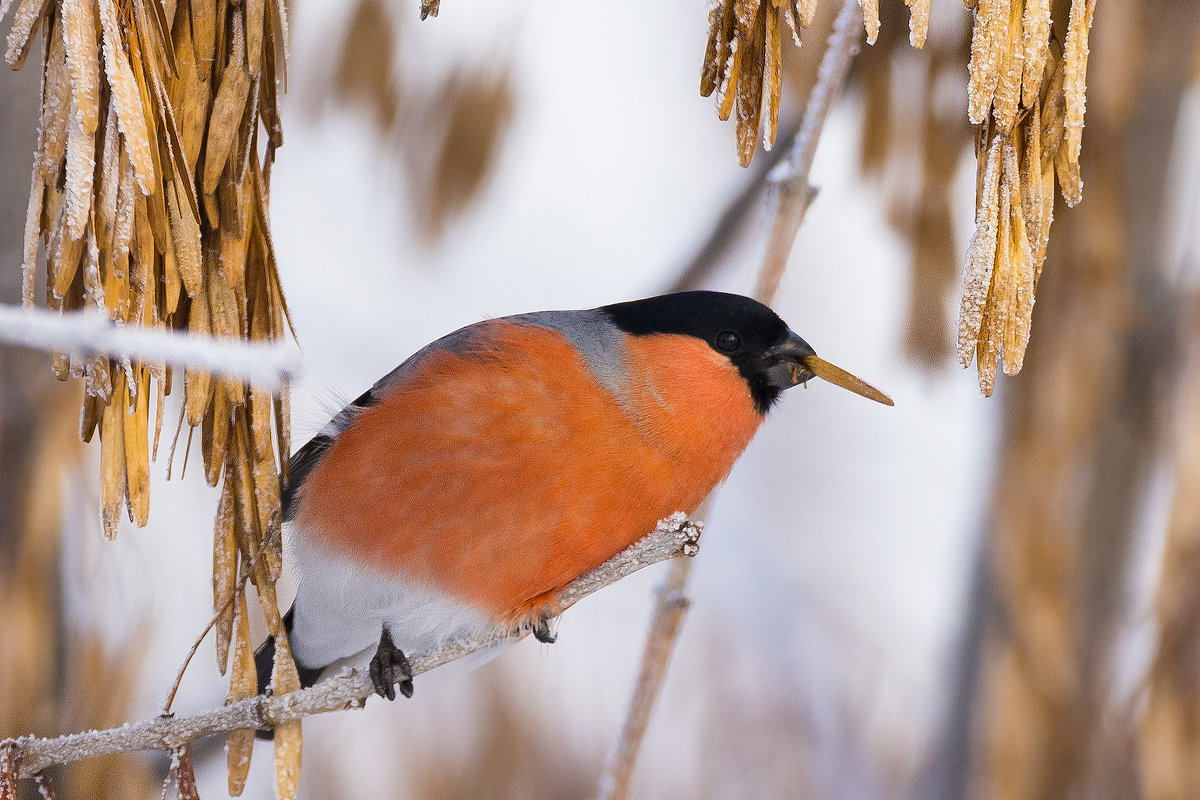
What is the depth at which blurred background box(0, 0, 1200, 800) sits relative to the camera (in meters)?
0.93

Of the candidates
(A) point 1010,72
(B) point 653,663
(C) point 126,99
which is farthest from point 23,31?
(B) point 653,663

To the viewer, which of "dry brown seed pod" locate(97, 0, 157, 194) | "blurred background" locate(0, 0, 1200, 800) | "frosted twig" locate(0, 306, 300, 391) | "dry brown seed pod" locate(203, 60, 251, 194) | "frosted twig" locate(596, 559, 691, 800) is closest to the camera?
"frosted twig" locate(0, 306, 300, 391)

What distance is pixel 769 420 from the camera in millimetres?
998

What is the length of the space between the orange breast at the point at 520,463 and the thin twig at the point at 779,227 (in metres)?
0.12

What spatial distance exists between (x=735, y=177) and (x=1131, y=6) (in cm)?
41

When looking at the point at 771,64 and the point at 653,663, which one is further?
the point at 653,663

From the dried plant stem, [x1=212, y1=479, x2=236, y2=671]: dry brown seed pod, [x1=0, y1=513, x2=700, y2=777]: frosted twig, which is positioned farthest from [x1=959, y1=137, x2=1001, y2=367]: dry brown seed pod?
[x1=212, y1=479, x2=236, y2=671]: dry brown seed pod

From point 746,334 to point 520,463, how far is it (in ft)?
0.63

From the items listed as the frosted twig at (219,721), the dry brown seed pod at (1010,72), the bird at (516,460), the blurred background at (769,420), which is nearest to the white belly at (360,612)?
the bird at (516,460)

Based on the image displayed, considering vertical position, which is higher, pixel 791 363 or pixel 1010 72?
pixel 1010 72

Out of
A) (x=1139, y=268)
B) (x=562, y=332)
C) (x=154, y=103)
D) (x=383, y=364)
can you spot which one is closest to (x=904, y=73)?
(x=1139, y=268)

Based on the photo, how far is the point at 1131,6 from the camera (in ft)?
3.24

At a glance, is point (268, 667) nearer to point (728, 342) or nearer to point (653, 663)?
point (653, 663)

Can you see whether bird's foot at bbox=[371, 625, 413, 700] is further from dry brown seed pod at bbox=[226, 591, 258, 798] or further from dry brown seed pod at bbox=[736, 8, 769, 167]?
dry brown seed pod at bbox=[736, 8, 769, 167]
